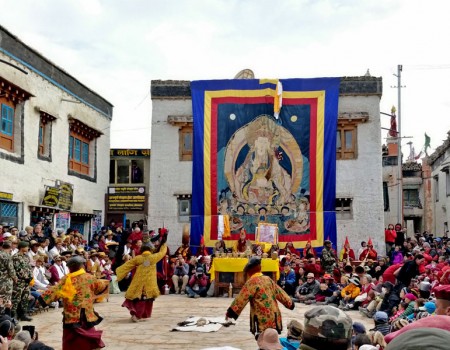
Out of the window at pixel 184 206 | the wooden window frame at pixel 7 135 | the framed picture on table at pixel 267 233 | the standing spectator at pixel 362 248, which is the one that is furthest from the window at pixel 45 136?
the standing spectator at pixel 362 248

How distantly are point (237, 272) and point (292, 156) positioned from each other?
6737 mm

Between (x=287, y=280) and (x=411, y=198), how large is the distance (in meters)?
23.0

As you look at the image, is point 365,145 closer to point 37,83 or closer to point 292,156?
point 292,156

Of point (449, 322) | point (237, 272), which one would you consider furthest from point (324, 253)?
point (449, 322)

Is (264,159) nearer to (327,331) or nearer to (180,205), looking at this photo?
(180,205)

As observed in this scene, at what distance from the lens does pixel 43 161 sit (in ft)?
60.6

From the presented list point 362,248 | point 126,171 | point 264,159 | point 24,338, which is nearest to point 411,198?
point 362,248

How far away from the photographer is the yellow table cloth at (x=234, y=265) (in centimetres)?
1517

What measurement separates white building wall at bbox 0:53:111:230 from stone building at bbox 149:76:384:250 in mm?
2629

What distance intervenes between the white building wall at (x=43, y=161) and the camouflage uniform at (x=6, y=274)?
6321 mm

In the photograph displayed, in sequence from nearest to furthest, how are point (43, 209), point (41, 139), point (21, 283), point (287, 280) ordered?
1. point (21, 283)
2. point (287, 280)
3. point (43, 209)
4. point (41, 139)

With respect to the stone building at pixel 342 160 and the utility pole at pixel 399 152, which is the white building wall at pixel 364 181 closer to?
the stone building at pixel 342 160

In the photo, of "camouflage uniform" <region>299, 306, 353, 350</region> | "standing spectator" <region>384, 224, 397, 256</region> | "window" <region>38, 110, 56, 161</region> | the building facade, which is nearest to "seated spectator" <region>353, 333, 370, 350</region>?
"camouflage uniform" <region>299, 306, 353, 350</region>

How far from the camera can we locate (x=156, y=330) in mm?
9766
